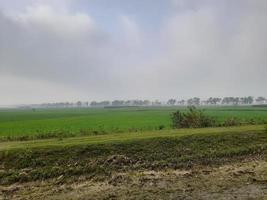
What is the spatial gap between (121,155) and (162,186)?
388 cm

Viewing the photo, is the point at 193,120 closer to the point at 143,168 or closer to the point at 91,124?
the point at 143,168

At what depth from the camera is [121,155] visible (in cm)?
1769

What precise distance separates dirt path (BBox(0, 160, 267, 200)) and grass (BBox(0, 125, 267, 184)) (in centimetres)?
76

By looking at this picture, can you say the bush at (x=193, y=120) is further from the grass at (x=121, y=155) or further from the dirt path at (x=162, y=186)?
the dirt path at (x=162, y=186)

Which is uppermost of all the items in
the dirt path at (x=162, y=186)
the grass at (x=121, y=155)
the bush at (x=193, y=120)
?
the bush at (x=193, y=120)

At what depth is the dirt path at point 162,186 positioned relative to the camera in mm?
13102

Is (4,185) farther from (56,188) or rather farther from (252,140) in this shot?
(252,140)

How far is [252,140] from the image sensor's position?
20.7 meters

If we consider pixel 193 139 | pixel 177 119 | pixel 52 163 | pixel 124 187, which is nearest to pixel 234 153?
pixel 193 139

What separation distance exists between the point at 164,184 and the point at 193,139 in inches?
238

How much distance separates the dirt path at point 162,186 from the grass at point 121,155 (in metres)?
0.76

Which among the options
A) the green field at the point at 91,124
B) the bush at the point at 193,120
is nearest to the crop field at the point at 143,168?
the bush at the point at 193,120

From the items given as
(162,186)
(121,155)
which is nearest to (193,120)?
(121,155)

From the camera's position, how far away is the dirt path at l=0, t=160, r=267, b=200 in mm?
13102
